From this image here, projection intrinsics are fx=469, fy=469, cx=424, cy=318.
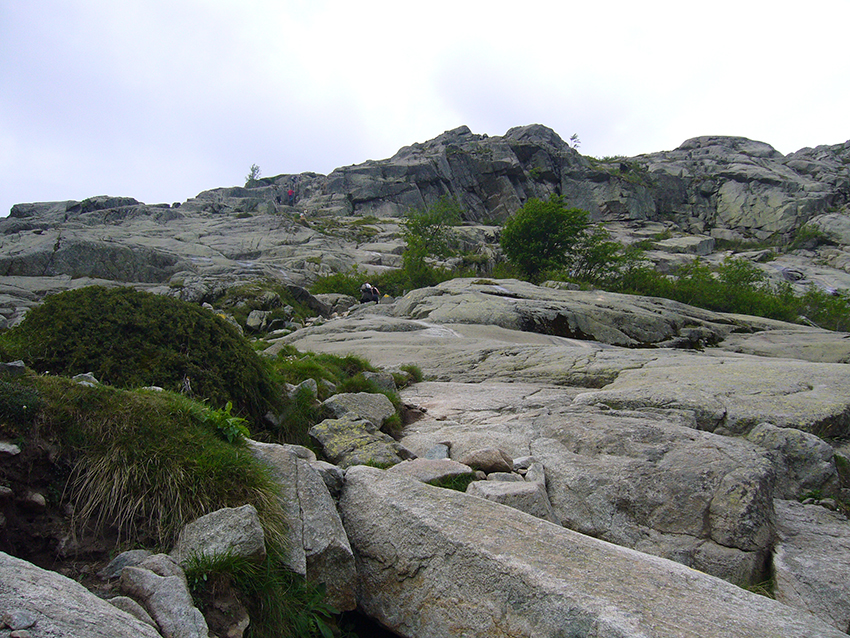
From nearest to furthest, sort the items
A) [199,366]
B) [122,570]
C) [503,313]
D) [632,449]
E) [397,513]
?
[122,570], [397,513], [632,449], [199,366], [503,313]

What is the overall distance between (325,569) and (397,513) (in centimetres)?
81

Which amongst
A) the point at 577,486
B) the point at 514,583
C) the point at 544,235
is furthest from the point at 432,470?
the point at 544,235

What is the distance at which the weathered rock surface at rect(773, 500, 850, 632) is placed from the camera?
173 inches

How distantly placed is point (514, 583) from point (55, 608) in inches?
116

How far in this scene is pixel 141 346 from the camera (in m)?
6.86

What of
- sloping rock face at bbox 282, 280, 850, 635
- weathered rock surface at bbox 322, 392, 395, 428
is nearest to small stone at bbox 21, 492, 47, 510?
sloping rock face at bbox 282, 280, 850, 635

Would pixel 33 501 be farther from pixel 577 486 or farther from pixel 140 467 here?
pixel 577 486

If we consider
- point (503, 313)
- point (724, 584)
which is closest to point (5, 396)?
point (724, 584)

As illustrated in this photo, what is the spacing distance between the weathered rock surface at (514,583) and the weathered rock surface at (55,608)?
2.06m

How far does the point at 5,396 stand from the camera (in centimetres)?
395

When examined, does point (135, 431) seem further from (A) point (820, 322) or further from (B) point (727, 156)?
(B) point (727, 156)

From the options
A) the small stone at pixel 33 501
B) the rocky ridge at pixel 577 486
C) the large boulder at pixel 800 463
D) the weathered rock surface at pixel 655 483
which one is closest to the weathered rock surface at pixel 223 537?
the rocky ridge at pixel 577 486

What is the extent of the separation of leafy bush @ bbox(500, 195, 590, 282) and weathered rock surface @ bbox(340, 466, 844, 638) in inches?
1587

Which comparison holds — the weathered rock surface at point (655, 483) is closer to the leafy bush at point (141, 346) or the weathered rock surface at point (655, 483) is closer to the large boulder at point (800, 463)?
the large boulder at point (800, 463)
